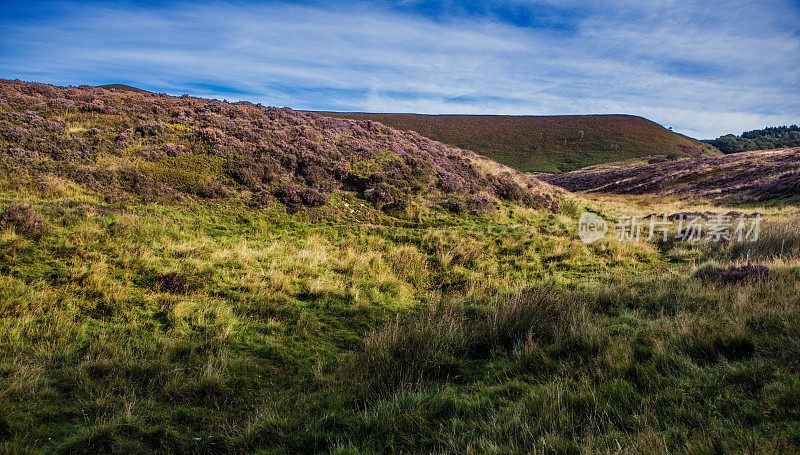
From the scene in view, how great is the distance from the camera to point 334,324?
664 cm

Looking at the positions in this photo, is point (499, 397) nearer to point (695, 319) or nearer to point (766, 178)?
point (695, 319)

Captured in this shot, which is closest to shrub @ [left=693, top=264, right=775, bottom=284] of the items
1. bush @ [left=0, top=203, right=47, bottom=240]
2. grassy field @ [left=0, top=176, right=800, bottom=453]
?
Result: grassy field @ [left=0, top=176, right=800, bottom=453]

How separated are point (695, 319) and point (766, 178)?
36732 millimetres

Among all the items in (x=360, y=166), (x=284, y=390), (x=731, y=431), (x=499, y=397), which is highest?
(x=360, y=166)

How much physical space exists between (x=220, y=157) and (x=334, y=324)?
11.8m

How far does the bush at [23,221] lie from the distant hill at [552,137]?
7173 cm

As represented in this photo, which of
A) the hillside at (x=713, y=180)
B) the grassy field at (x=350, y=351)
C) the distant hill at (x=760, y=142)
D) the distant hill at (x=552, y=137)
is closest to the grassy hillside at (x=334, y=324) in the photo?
the grassy field at (x=350, y=351)

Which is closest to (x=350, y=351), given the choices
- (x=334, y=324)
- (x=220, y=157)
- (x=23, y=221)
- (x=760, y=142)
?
(x=334, y=324)

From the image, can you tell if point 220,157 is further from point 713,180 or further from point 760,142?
point 760,142

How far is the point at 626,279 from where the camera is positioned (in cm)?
909

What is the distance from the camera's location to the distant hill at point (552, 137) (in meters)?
78.0

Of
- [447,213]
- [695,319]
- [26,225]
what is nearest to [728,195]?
[447,213]

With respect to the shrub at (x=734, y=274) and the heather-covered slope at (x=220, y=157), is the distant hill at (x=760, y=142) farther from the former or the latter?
the shrub at (x=734, y=274)

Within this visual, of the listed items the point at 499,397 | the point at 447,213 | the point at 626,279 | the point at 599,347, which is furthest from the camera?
the point at 447,213
